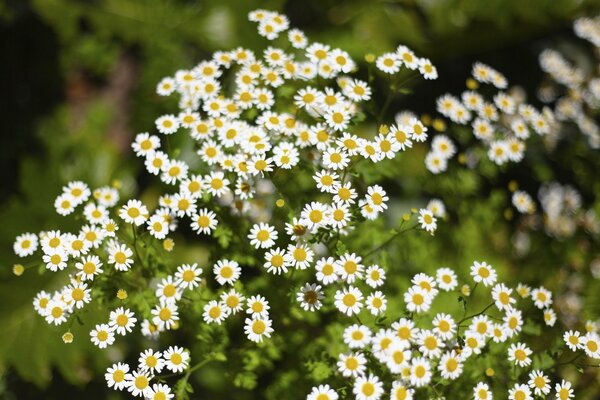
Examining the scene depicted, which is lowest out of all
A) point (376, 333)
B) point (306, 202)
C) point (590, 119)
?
point (376, 333)

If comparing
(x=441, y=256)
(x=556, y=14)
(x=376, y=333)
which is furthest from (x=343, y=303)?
(x=556, y=14)

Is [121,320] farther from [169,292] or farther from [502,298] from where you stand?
[502,298]

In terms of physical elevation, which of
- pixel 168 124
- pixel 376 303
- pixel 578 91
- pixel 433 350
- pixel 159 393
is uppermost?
pixel 578 91

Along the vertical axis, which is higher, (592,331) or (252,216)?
(252,216)

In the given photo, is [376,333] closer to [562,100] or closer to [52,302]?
[52,302]

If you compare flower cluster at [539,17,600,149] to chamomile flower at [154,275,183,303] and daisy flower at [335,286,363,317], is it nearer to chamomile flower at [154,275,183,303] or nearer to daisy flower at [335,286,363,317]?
daisy flower at [335,286,363,317]

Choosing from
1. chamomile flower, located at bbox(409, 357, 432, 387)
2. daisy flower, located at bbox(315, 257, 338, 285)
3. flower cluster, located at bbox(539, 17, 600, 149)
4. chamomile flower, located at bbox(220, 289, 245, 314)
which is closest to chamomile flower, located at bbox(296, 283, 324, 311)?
daisy flower, located at bbox(315, 257, 338, 285)

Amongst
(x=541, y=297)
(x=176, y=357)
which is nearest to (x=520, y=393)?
(x=541, y=297)

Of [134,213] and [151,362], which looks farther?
[134,213]
